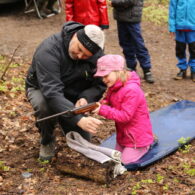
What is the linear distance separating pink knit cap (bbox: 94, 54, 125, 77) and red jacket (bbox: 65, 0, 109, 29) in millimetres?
3269

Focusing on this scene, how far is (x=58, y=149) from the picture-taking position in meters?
5.22

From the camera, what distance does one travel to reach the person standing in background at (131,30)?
7.28 m

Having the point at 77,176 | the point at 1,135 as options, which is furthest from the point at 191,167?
the point at 1,135

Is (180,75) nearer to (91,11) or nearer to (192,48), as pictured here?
(192,48)

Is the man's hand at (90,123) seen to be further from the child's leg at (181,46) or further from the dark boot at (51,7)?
the dark boot at (51,7)

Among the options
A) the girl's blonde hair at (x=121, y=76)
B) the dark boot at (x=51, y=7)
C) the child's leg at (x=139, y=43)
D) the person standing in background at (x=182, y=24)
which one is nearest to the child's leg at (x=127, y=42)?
the child's leg at (x=139, y=43)

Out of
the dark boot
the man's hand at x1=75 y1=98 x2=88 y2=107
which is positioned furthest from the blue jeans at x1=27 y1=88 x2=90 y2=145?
the dark boot

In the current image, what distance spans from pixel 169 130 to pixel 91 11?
2932 mm

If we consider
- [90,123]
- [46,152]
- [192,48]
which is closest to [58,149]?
[46,152]

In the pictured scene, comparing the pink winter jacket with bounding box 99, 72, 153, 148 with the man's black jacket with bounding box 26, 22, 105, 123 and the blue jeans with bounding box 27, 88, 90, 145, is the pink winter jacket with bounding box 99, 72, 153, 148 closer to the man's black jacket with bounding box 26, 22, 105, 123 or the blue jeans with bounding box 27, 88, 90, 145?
the man's black jacket with bounding box 26, 22, 105, 123

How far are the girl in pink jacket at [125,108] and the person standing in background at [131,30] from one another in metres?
2.88

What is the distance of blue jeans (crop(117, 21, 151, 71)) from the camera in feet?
24.3

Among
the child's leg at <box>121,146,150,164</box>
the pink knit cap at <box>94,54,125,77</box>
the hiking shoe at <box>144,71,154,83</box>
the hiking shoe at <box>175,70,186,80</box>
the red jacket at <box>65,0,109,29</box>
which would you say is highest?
the pink knit cap at <box>94,54,125,77</box>

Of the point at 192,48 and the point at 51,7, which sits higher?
the point at 192,48
